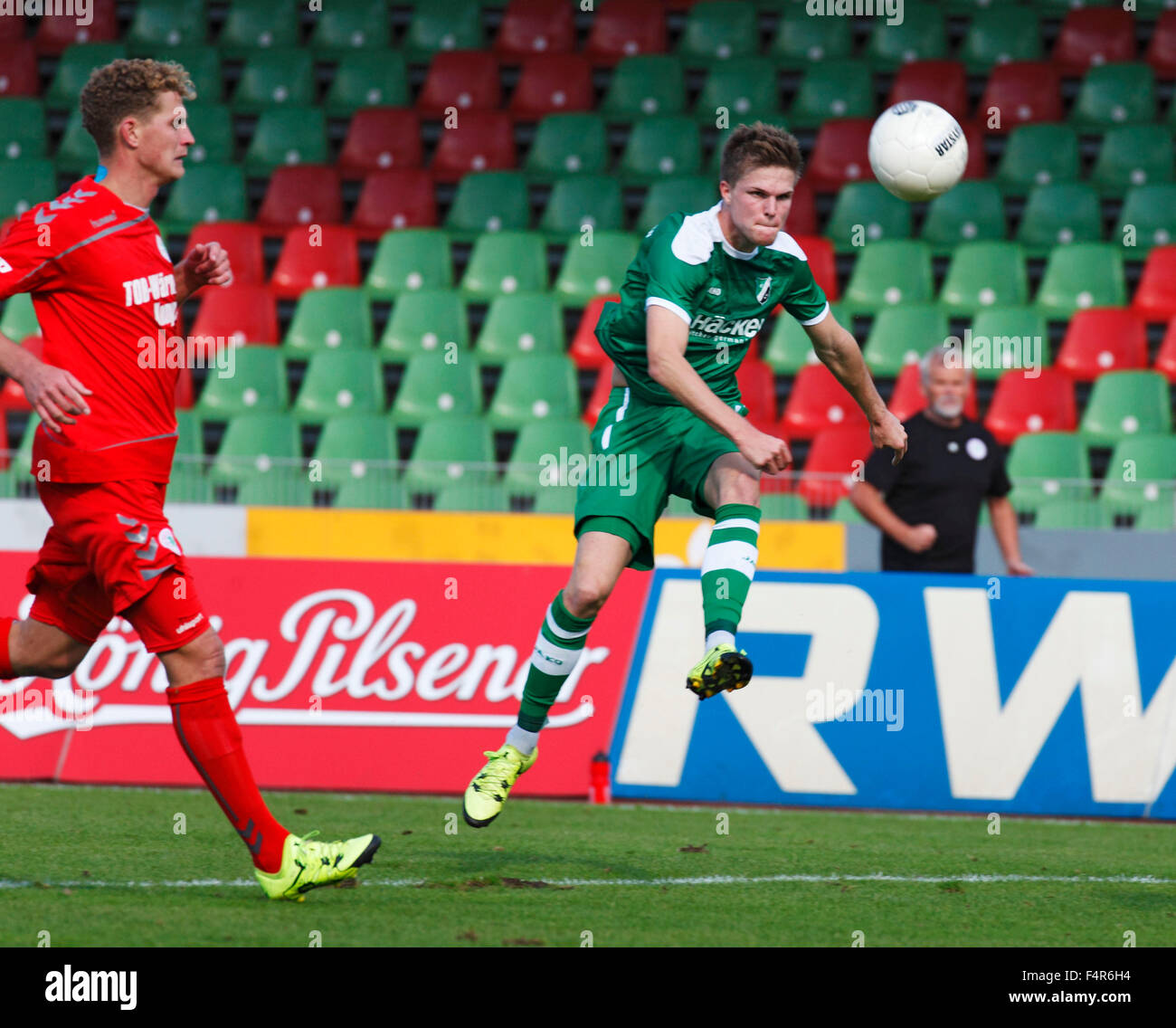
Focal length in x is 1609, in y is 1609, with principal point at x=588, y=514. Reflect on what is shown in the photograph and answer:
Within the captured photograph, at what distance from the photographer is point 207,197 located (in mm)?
14461

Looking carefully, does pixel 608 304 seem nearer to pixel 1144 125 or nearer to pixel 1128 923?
pixel 1128 923

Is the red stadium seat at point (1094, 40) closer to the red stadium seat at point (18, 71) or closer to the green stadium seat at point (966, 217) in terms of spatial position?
the green stadium seat at point (966, 217)

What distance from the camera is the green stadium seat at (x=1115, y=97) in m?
15.2

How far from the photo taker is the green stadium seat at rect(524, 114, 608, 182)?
14898 millimetres

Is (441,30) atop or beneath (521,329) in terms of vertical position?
atop

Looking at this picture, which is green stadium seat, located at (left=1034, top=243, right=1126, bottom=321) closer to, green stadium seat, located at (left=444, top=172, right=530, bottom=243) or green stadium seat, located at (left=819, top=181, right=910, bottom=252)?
green stadium seat, located at (left=819, top=181, right=910, bottom=252)

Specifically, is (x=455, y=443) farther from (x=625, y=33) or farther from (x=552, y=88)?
(x=625, y=33)

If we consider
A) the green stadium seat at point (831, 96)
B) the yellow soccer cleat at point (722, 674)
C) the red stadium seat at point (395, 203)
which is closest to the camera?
the yellow soccer cleat at point (722, 674)

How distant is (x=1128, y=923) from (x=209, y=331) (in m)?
9.66

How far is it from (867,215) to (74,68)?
25.3 ft

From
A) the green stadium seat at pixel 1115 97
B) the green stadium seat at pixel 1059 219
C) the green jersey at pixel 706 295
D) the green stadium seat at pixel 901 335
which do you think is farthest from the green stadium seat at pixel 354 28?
the green jersey at pixel 706 295

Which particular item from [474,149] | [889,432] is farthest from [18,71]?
[889,432]

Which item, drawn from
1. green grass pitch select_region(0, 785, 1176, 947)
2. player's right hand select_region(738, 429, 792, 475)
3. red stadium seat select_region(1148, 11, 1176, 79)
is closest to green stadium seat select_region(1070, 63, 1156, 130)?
red stadium seat select_region(1148, 11, 1176, 79)

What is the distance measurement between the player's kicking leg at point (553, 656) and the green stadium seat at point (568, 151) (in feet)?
31.3
